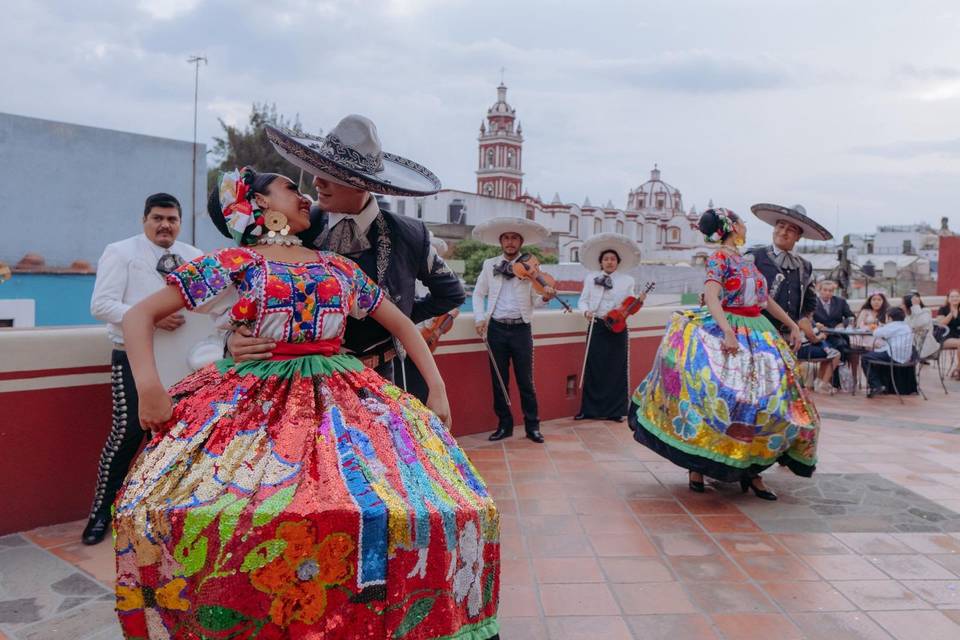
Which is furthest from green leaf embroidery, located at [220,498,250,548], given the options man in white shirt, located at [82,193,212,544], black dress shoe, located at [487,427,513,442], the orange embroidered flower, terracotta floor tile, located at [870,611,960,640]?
black dress shoe, located at [487,427,513,442]

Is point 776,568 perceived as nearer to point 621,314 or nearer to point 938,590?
point 938,590

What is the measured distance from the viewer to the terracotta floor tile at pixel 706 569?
12.6 ft

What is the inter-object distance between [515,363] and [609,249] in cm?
180

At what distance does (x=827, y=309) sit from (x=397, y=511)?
998 centimetres

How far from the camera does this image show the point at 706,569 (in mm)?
3949

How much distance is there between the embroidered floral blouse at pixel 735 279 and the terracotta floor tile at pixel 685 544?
1.59 m

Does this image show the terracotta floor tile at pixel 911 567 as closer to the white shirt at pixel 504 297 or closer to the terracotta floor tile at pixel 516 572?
the terracotta floor tile at pixel 516 572

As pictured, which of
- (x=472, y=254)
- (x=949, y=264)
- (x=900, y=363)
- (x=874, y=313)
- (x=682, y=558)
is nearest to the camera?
(x=682, y=558)

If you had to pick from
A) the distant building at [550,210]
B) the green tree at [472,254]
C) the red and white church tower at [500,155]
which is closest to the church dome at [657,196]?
the distant building at [550,210]

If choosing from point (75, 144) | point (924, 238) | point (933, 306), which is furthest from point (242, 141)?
point (924, 238)

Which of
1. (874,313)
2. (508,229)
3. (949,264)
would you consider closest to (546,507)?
(508,229)

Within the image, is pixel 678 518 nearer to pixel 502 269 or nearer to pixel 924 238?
pixel 502 269

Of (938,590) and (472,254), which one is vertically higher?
(472,254)

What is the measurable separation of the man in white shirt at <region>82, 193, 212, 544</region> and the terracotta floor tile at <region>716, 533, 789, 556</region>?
2879 millimetres
